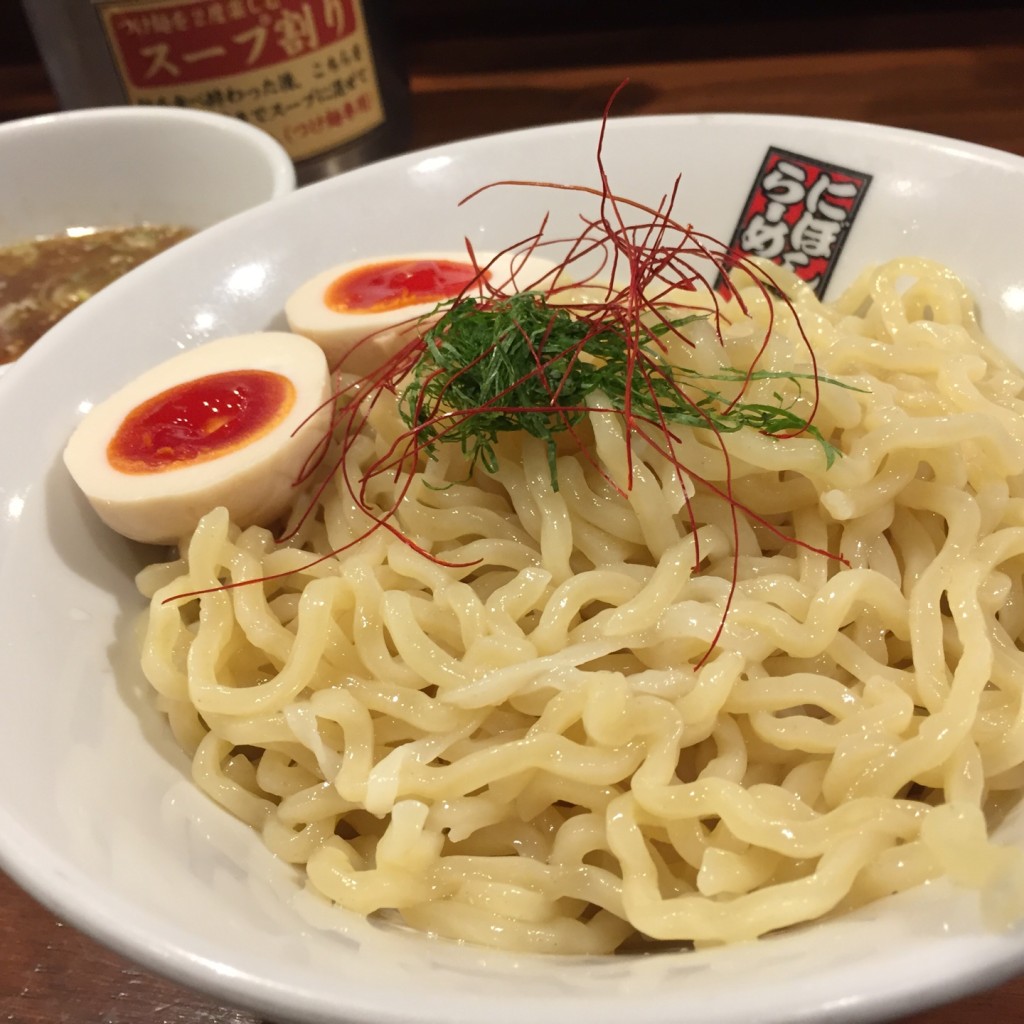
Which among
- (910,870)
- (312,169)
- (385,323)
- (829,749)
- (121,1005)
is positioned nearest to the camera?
(910,870)

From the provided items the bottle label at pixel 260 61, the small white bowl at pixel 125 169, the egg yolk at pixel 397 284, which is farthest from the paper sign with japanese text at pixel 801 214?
the bottle label at pixel 260 61

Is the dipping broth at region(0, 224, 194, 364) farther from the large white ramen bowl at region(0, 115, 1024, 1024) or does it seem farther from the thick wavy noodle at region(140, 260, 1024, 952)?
the thick wavy noodle at region(140, 260, 1024, 952)

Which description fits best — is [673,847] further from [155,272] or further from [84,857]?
[155,272]

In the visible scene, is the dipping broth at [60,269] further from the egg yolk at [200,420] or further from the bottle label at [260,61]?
the egg yolk at [200,420]

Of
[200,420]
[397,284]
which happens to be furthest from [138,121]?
[200,420]

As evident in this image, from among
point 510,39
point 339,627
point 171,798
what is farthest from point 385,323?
point 510,39

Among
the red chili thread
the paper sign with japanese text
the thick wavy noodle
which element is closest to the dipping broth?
the red chili thread
